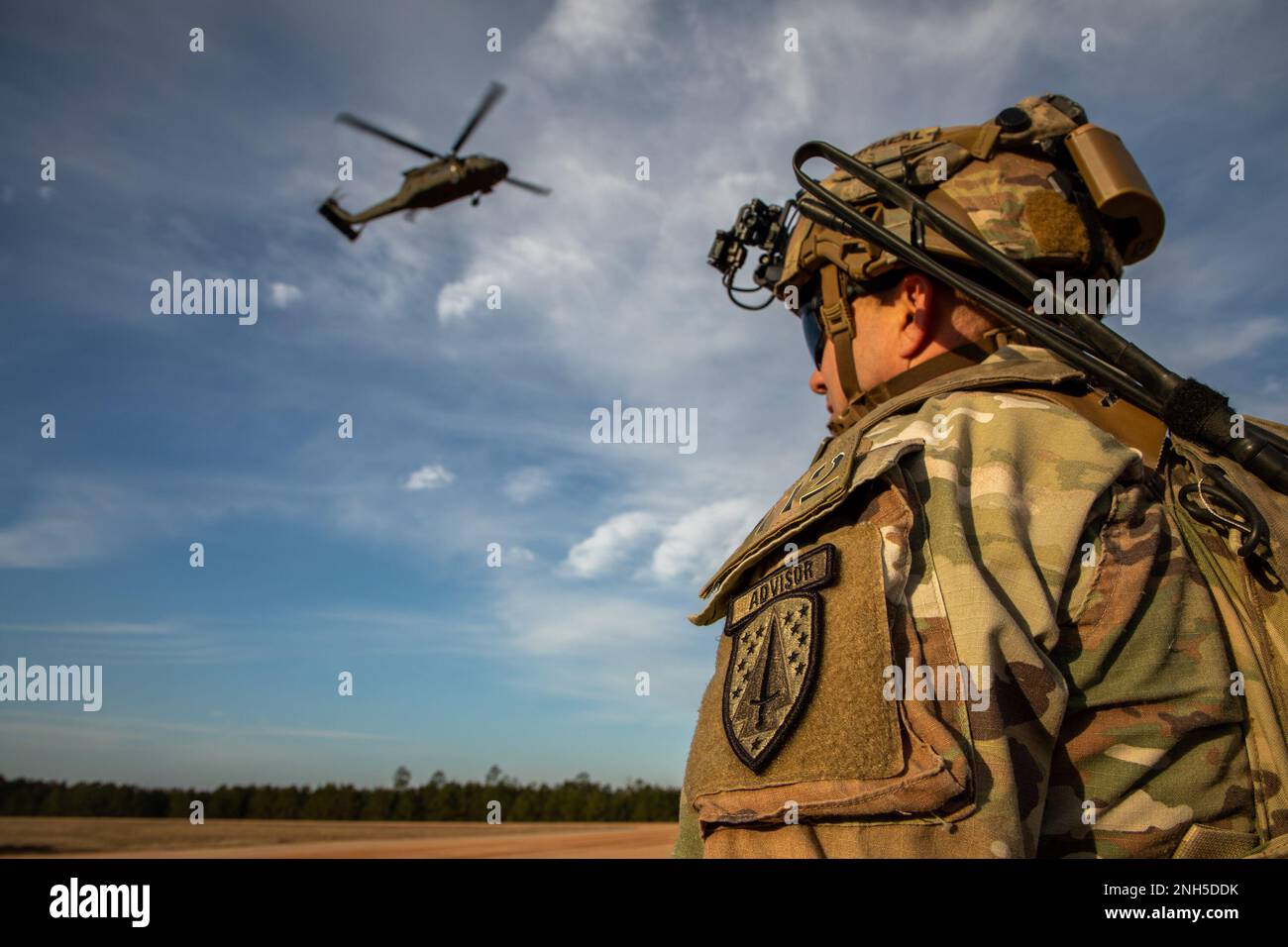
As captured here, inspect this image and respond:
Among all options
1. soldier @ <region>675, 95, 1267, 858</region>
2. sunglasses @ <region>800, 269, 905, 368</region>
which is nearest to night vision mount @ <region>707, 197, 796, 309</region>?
sunglasses @ <region>800, 269, 905, 368</region>

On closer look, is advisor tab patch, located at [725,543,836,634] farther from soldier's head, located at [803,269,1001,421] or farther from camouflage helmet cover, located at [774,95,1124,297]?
camouflage helmet cover, located at [774,95,1124,297]

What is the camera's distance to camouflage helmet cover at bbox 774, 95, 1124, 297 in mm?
3410

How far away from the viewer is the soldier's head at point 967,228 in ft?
11.0

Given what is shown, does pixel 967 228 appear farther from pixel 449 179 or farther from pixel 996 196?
pixel 449 179

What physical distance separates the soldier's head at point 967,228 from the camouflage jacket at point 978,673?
1129 millimetres

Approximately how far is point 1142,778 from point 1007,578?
1.91 ft

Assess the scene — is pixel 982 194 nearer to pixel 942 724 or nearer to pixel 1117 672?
pixel 1117 672

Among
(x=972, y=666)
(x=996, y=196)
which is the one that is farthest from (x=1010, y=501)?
(x=996, y=196)

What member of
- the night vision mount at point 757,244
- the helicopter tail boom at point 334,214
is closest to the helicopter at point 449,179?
the helicopter tail boom at point 334,214

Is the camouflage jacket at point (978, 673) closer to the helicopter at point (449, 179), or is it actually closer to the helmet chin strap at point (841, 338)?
the helmet chin strap at point (841, 338)

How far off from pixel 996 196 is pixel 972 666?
2415mm

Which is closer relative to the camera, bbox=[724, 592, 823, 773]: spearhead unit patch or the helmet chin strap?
bbox=[724, 592, 823, 773]: spearhead unit patch
